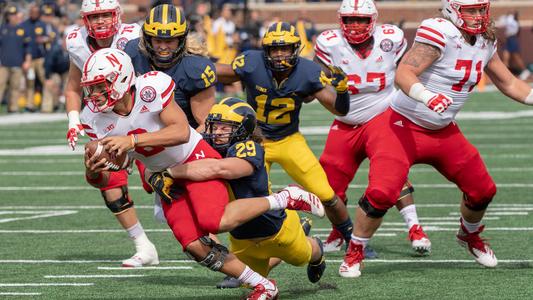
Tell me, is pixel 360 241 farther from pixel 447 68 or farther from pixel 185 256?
pixel 185 256

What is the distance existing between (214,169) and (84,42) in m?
2.14

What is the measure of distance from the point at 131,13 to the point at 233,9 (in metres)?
4.01

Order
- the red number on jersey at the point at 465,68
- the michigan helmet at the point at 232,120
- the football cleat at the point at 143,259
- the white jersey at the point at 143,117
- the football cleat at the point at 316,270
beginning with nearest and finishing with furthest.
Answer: the white jersey at the point at 143,117 < the michigan helmet at the point at 232,120 < the football cleat at the point at 316,270 < the red number on jersey at the point at 465,68 < the football cleat at the point at 143,259

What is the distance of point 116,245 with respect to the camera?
873cm

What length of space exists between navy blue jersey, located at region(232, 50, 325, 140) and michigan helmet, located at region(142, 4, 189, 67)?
0.82m

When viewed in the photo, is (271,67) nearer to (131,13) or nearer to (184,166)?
(184,166)

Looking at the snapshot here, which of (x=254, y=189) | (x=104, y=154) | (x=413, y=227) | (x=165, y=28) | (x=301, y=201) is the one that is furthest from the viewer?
(x=413, y=227)

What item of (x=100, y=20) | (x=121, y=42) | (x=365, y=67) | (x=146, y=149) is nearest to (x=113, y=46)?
(x=121, y=42)

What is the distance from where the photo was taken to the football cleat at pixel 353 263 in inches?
287

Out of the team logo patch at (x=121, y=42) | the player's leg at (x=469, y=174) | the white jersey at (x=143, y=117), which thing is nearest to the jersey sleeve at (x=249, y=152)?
the white jersey at (x=143, y=117)

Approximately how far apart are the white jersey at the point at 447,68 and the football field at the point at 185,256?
0.94 metres

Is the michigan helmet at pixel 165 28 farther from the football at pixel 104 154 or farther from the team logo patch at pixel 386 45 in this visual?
the team logo patch at pixel 386 45

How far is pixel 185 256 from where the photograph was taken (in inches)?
324

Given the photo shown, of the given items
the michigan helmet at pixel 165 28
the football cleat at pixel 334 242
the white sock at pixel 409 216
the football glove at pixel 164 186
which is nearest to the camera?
the football glove at pixel 164 186
